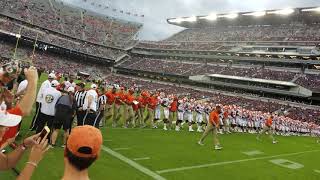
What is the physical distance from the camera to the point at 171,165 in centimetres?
1117

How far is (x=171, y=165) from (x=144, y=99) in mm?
7684

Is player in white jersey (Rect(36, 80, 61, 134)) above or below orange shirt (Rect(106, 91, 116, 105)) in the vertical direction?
below

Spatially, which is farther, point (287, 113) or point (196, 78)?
point (196, 78)

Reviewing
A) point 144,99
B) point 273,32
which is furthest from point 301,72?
point 144,99

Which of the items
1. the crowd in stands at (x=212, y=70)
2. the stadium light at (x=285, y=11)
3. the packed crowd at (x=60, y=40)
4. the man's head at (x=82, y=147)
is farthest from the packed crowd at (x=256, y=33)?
the man's head at (x=82, y=147)

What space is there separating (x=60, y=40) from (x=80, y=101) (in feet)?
217

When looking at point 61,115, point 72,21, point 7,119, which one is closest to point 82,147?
point 7,119

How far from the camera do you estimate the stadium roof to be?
6490 centimetres

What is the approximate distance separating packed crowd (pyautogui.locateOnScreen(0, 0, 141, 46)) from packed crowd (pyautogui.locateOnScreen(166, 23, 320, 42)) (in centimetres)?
1331

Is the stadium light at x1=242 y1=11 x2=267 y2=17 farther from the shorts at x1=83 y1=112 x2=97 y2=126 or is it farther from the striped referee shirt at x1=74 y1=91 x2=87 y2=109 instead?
the shorts at x1=83 y1=112 x2=97 y2=126

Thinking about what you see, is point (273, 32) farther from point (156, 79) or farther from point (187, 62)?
point (156, 79)

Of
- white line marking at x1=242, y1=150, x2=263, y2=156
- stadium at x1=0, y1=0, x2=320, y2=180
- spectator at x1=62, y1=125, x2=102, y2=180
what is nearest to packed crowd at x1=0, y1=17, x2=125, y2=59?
stadium at x1=0, y1=0, x2=320, y2=180

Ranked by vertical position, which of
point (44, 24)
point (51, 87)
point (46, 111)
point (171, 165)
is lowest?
point (171, 165)

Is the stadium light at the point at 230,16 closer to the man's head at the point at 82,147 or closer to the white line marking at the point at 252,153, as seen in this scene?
the white line marking at the point at 252,153
